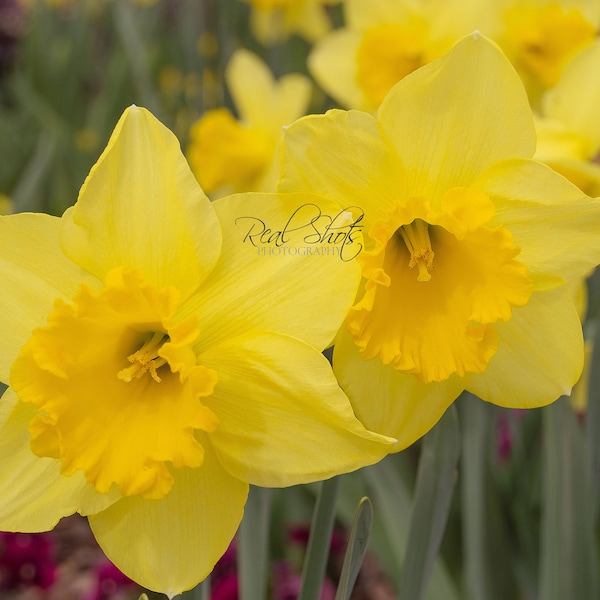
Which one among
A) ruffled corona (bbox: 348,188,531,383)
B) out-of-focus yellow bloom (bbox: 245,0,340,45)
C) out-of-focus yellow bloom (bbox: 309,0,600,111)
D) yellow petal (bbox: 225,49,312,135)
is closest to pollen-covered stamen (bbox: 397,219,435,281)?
ruffled corona (bbox: 348,188,531,383)

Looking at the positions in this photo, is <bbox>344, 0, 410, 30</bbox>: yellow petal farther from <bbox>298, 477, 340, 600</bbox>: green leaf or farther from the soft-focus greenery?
<bbox>298, 477, 340, 600</bbox>: green leaf

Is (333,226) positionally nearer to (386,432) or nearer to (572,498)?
(386,432)

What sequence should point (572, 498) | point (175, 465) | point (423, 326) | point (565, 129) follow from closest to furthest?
point (175, 465)
point (423, 326)
point (572, 498)
point (565, 129)

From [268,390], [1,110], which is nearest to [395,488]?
[268,390]

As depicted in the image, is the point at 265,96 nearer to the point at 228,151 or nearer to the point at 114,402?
the point at 228,151

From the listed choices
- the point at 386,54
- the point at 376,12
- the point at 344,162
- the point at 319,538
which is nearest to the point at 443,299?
the point at 344,162

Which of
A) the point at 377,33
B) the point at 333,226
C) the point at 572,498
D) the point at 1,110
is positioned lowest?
the point at 1,110
